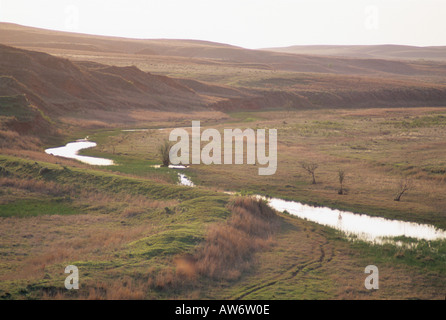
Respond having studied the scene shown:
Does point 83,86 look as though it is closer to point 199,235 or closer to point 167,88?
point 167,88

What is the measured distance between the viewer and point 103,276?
39.4 feet

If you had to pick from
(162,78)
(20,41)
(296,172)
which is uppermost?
(20,41)

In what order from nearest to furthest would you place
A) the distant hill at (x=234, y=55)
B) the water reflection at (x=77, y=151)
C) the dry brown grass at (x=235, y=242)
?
the dry brown grass at (x=235, y=242), the water reflection at (x=77, y=151), the distant hill at (x=234, y=55)

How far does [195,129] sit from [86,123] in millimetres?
12696

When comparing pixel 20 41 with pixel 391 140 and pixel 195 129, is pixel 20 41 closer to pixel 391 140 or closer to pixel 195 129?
pixel 195 129

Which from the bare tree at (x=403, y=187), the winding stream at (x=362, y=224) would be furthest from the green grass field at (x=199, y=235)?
the winding stream at (x=362, y=224)

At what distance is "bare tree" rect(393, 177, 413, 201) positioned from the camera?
77.5 feet

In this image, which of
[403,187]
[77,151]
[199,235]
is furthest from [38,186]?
[403,187]

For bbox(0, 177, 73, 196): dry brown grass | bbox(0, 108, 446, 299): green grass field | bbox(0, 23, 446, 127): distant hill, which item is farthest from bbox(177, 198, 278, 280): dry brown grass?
bbox(0, 23, 446, 127): distant hill

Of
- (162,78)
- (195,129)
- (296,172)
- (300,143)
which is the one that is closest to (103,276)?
(296,172)

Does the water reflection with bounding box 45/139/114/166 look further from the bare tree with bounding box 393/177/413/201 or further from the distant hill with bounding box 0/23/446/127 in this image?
the bare tree with bounding box 393/177/413/201

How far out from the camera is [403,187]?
25422 mm

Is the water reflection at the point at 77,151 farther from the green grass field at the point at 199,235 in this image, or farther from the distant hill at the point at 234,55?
the distant hill at the point at 234,55

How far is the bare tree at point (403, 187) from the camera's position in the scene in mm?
23611
